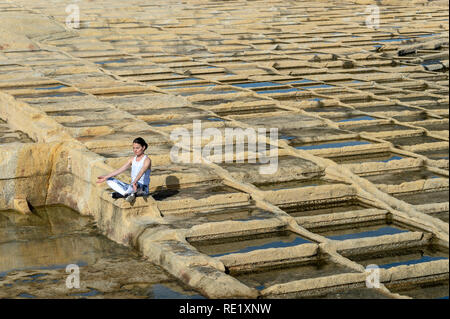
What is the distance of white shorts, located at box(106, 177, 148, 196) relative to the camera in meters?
7.44

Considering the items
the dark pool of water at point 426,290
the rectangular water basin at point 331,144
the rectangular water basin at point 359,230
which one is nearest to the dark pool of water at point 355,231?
the rectangular water basin at point 359,230

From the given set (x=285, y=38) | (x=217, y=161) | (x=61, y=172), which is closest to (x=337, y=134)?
(x=217, y=161)

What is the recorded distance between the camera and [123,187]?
7.49 m

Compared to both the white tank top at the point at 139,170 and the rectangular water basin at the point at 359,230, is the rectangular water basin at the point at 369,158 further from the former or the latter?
the white tank top at the point at 139,170

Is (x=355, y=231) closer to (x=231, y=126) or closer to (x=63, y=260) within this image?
(x=63, y=260)

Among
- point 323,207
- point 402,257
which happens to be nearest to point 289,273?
point 402,257

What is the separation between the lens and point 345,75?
535 inches

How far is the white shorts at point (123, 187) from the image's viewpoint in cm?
744

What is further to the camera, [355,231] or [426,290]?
[355,231]

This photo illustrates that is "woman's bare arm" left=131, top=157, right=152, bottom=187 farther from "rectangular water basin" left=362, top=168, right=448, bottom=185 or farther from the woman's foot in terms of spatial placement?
"rectangular water basin" left=362, top=168, right=448, bottom=185

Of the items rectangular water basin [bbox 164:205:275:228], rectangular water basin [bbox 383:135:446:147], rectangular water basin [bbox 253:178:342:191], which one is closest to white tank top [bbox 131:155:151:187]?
rectangular water basin [bbox 164:205:275:228]

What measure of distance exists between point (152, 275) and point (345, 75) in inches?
305

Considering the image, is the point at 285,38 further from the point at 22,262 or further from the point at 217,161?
the point at 22,262

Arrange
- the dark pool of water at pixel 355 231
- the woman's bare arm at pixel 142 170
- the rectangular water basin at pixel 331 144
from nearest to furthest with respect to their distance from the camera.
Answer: the dark pool of water at pixel 355 231 < the woman's bare arm at pixel 142 170 < the rectangular water basin at pixel 331 144
